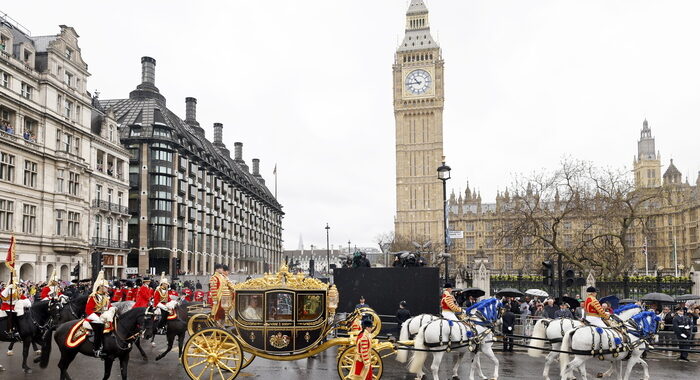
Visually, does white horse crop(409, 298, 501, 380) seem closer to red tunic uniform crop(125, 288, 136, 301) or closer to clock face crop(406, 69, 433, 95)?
red tunic uniform crop(125, 288, 136, 301)

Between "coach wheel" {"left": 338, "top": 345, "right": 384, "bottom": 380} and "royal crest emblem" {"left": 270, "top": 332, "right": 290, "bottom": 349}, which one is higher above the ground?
"royal crest emblem" {"left": 270, "top": 332, "right": 290, "bottom": 349}

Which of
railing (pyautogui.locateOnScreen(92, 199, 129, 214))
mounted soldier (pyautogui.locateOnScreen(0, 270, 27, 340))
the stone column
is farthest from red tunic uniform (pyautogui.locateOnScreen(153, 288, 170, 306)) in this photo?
railing (pyautogui.locateOnScreen(92, 199, 129, 214))

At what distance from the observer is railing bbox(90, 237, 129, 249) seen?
145ft

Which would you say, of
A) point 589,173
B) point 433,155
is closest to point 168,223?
point 589,173

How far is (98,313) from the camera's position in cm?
1160

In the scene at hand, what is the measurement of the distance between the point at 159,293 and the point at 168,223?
4384 cm

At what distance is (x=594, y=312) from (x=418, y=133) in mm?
107953

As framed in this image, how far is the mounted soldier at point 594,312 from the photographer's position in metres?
12.6

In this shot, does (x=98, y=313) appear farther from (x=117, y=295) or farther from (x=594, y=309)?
(x=594, y=309)

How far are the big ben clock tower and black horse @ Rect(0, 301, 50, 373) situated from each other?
10269 centimetres

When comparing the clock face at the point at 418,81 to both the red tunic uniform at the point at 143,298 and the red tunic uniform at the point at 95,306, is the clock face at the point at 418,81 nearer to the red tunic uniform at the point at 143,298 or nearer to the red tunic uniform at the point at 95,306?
the red tunic uniform at the point at 143,298

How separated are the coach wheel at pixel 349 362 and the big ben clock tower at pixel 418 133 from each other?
105 metres

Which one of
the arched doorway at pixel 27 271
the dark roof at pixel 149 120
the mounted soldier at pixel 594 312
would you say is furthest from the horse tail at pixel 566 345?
the dark roof at pixel 149 120

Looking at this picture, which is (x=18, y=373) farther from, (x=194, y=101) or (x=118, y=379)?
(x=194, y=101)
